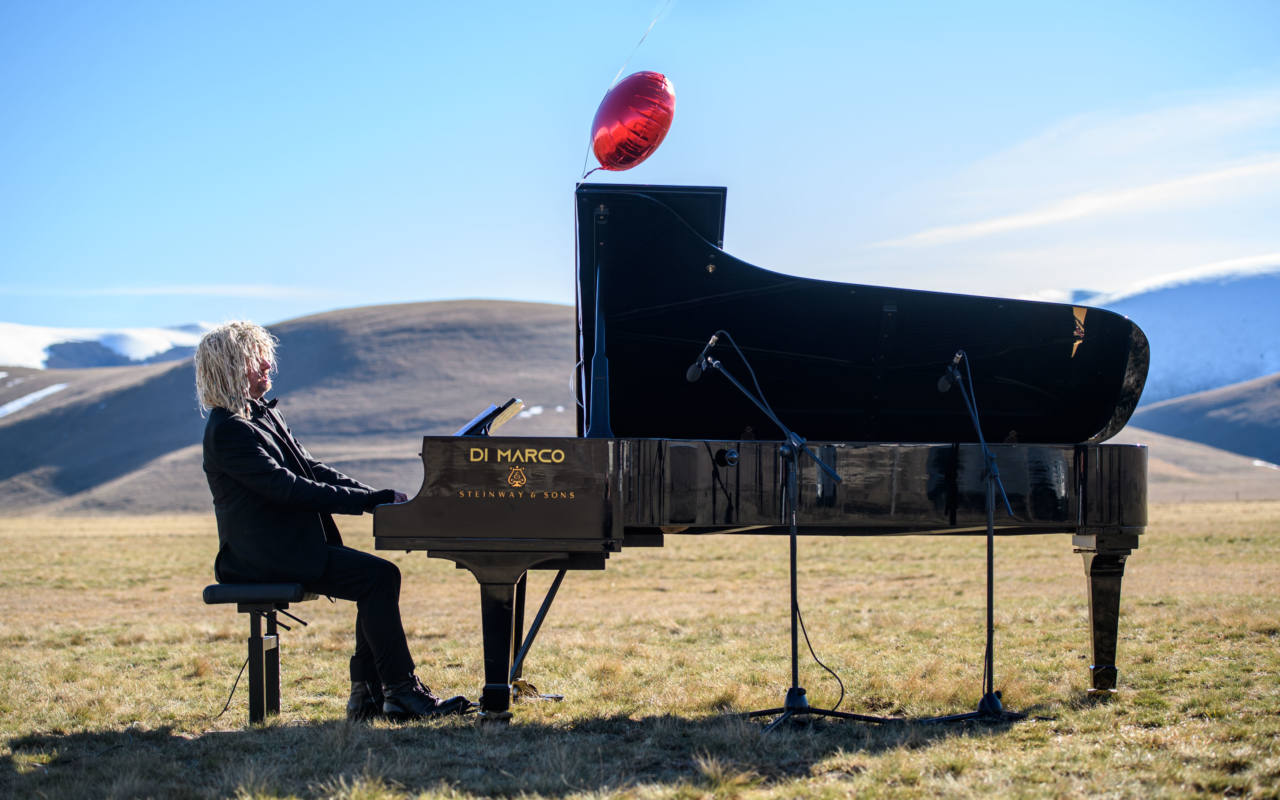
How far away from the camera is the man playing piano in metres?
5.52

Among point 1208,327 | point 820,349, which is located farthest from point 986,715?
point 1208,327

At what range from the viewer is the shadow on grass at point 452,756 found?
14.1ft

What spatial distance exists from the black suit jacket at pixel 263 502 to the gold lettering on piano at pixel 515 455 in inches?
20.5

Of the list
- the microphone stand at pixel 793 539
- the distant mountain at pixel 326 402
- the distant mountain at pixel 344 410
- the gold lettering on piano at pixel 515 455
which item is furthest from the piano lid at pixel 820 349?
the distant mountain at pixel 344 410

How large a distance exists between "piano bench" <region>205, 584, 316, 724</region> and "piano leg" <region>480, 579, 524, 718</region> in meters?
1.00

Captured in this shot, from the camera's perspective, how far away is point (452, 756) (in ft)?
15.9

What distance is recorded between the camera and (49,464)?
88.9 meters

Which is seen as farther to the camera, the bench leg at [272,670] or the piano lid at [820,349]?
the piano lid at [820,349]

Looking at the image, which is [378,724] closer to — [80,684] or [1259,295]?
[80,684]

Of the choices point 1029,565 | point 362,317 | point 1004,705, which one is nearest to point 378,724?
point 1004,705

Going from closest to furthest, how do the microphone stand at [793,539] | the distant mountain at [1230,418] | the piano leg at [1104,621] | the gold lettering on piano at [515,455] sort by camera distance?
1. the microphone stand at [793,539]
2. the gold lettering on piano at [515,455]
3. the piano leg at [1104,621]
4. the distant mountain at [1230,418]

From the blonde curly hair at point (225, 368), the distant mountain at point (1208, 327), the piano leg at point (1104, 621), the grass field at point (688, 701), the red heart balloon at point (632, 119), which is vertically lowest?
the grass field at point (688, 701)

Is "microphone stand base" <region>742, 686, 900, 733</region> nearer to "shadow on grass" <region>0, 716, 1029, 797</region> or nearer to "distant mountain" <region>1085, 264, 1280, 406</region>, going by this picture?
"shadow on grass" <region>0, 716, 1029, 797</region>

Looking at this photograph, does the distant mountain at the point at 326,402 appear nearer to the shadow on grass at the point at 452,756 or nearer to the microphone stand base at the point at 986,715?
the shadow on grass at the point at 452,756
